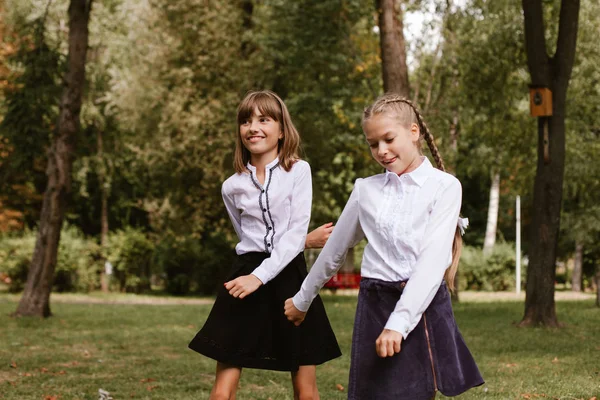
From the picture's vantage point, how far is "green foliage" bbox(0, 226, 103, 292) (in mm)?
28188

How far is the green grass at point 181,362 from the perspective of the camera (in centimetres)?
735

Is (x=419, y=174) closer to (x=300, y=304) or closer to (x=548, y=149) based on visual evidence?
(x=300, y=304)

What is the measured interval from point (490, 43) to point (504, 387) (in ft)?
37.1

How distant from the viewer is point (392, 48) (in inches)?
598

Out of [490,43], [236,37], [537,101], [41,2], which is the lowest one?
[537,101]

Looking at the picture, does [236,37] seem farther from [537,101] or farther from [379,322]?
[379,322]

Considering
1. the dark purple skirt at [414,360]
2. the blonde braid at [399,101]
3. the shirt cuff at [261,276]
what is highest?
the blonde braid at [399,101]

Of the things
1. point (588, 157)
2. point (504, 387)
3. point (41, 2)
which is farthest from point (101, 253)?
point (504, 387)

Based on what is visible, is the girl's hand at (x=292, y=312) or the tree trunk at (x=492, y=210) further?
the tree trunk at (x=492, y=210)

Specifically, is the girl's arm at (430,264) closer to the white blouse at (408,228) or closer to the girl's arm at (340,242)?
the white blouse at (408,228)

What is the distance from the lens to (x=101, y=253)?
30938 mm

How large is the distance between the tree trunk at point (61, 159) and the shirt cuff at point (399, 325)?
13.2 meters

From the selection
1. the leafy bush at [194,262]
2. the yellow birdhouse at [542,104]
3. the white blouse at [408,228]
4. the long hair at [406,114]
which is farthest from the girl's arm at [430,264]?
the leafy bush at [194,262]

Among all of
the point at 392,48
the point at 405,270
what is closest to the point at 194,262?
the point at 392,48
